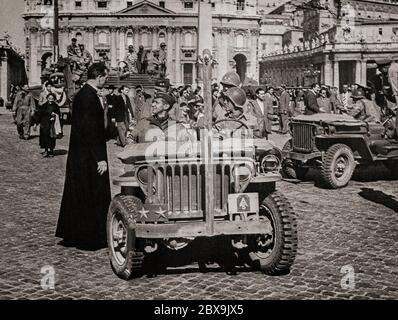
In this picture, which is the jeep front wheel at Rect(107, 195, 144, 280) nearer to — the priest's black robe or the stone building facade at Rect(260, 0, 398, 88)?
the priest's black robe

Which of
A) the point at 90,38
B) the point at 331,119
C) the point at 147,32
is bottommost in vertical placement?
the point at 331,119

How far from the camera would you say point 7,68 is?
36.4 meters

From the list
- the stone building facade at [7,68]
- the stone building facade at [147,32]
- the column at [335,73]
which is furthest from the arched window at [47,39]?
the column at [335,73]

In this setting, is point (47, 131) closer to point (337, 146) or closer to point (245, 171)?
point (337, 146)

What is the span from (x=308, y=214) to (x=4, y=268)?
459cm

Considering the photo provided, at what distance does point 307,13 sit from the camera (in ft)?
292

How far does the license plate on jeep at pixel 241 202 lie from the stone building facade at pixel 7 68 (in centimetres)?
2962

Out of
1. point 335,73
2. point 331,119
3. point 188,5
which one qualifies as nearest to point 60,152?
point 331,119

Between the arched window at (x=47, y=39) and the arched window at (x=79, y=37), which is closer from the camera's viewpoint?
the arched window at (x=79, y=37)

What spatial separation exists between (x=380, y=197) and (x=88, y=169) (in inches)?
226

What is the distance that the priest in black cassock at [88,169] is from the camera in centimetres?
626

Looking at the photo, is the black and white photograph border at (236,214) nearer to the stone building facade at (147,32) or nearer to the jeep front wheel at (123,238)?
the jeep front wheel at (123,238)

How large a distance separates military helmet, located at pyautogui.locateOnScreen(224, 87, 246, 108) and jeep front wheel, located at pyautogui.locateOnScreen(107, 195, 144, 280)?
236cm
